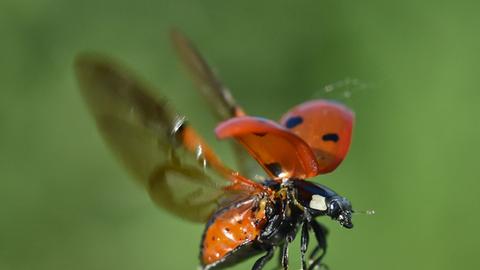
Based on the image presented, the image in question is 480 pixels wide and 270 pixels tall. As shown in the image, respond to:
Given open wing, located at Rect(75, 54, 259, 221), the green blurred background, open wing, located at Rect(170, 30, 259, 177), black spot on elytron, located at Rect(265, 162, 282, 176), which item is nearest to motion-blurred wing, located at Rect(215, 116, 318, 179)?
black spot on elytron, located at Rect(265, 162, 282, 176)

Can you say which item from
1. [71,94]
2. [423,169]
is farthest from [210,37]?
[423,169]

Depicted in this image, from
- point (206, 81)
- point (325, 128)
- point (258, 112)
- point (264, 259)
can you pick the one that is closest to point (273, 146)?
point (325, 128)

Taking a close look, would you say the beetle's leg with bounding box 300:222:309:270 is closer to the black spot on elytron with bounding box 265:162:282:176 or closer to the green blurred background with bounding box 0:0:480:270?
the black spot on elytron with bounding box 265:162:282:176

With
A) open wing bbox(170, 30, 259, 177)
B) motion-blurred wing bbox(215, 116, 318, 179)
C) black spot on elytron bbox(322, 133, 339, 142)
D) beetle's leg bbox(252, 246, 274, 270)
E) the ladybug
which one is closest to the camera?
motion-blurred wing bbox(215, 116, 318, 179)

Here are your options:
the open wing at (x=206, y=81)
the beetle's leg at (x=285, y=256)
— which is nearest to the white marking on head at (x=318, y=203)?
the beetle's leg at (x=285, y=256)

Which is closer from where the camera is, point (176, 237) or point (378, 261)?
point (378, 261)

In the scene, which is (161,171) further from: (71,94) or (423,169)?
(71,94)
